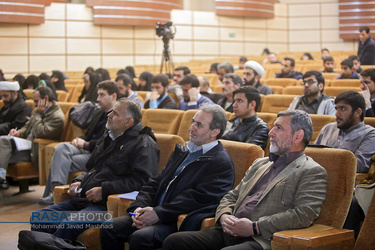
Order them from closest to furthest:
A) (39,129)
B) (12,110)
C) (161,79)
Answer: (39,129)
(12,110)
(161,79)

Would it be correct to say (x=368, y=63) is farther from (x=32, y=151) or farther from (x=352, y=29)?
(x=352, y=29)

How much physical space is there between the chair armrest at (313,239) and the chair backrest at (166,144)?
133 centimetres

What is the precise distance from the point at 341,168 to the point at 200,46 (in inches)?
564

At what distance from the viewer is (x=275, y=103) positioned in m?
5.02

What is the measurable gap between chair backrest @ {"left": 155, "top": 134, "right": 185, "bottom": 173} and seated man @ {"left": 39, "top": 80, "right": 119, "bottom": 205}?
1.19 m

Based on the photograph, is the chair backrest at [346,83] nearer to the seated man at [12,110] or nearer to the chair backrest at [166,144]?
the chair backrest at [166,144]

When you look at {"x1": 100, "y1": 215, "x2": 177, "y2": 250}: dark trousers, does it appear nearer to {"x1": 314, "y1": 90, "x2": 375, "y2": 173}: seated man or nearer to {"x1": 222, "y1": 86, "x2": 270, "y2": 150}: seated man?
{"x1": 222, "y1": 86, "x2": 270, "y2": 150}: seated man

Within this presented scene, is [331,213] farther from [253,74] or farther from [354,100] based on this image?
[253,74]

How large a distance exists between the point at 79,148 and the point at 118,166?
4.76 ft

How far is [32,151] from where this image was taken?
17.1ft

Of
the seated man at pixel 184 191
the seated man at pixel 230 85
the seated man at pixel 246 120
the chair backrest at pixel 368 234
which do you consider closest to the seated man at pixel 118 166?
the seated man at pixel 184 191

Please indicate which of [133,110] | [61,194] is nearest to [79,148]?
[61,194]

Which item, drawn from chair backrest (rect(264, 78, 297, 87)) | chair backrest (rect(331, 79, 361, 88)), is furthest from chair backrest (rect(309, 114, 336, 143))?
chair backrest (rect(264, 78, 297, 87))

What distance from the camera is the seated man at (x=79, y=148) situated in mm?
4559
